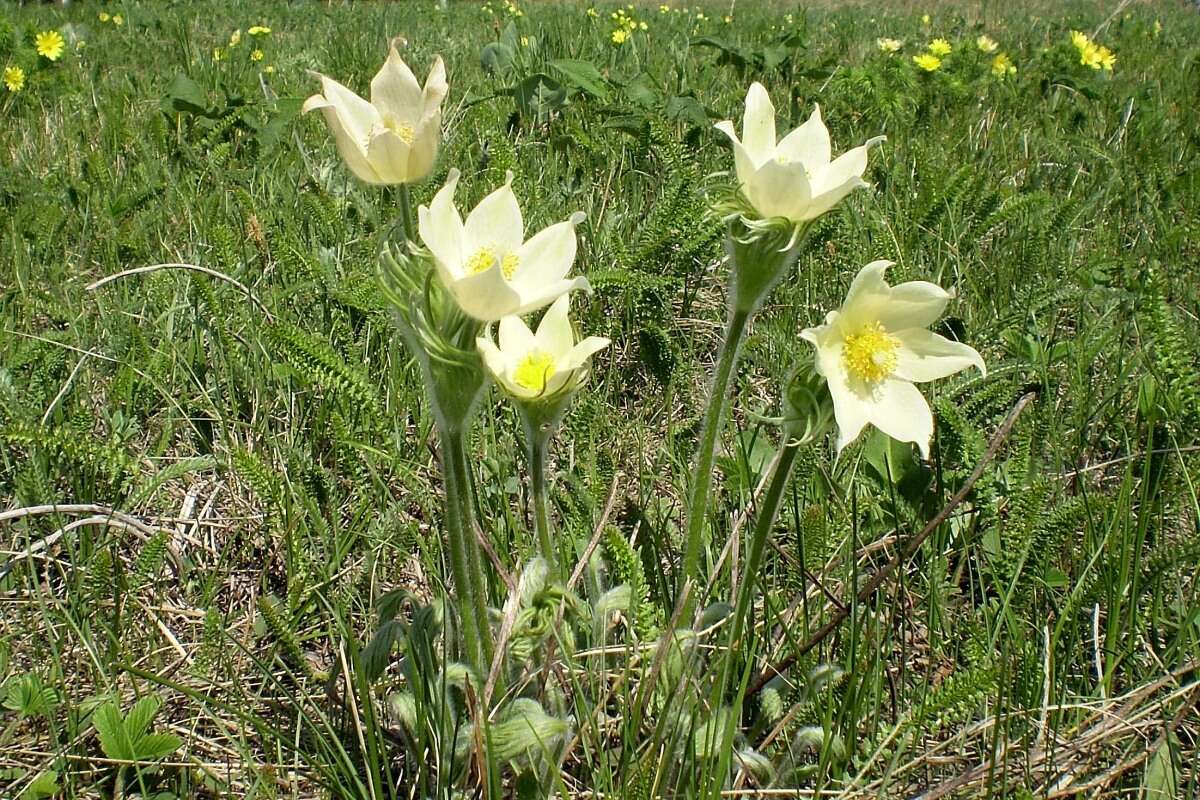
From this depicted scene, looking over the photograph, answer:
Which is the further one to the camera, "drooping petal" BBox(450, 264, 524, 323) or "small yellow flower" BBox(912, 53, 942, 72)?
"small yellow flower" BBox(912, 53, 942, 72)

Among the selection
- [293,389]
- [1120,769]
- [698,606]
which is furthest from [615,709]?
[293,389]

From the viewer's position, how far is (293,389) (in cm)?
228

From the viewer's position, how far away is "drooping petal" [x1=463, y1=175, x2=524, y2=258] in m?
1.36

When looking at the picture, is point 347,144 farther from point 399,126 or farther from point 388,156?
point 399,126

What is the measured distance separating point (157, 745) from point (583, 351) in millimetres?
845

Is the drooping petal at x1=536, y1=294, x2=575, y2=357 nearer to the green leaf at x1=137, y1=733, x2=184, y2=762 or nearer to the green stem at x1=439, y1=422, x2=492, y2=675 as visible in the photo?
the green stem at x1=439, y1=422, x2=492, y2=675

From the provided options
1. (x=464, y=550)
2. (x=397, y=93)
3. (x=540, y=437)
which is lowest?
(x=464, y=550)

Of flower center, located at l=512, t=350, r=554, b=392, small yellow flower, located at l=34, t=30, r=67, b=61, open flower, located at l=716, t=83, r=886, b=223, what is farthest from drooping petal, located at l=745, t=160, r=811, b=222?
small yellow flower, located at l=34, t=30, r=67, b=61

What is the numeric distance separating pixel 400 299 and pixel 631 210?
7.17 ft

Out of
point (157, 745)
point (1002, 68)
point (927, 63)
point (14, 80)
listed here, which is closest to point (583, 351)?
point (157, 745)

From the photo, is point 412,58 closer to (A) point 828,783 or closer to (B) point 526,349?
(B) point 526,349

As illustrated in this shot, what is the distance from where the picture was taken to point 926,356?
1.43 meters

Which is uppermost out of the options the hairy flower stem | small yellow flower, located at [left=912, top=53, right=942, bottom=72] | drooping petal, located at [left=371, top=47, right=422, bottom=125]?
small yellow flower, located at [left=912, top=53, right=942, bottom=72]

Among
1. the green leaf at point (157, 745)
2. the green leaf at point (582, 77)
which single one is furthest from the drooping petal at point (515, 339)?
the green leaf at point (582, 77)
